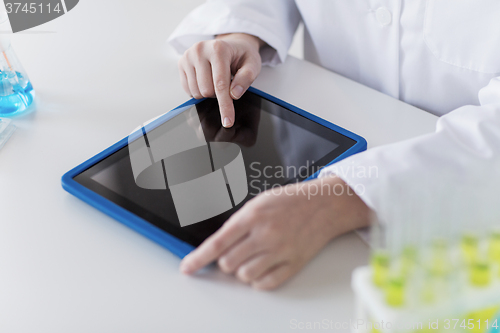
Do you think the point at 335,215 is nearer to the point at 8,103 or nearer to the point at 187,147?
the point at 187,147

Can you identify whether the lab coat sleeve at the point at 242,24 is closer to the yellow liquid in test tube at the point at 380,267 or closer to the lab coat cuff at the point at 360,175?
the lab coat cuff at the point at 360,175

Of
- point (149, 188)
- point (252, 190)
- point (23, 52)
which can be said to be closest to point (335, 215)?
point (252, 190)

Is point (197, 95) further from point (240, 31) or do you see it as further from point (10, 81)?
point (10, 81)

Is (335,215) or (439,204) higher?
(439,204)

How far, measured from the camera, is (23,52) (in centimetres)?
92

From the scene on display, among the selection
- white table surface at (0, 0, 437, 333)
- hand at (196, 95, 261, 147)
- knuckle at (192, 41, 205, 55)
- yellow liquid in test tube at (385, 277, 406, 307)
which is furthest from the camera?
knuckle at (192, 41, 205, 55)

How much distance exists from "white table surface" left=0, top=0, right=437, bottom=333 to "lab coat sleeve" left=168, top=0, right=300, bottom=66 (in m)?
0.04

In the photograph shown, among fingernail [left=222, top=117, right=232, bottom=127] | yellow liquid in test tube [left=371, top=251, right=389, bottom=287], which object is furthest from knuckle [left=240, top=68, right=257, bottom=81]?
yellow liquid in test tube [left=371, top=251, right=389, bottom=287]

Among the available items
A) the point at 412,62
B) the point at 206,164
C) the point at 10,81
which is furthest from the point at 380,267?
the point at 10,81

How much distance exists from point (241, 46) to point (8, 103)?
0.41 meters

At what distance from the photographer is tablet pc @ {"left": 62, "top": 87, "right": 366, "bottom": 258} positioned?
51 cm

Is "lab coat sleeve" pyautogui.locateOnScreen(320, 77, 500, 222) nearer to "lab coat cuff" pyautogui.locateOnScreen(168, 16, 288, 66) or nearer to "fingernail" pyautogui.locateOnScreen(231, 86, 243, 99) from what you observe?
"fingernail" pyautogui.locateOnScreen(231, 86, 243, 99)

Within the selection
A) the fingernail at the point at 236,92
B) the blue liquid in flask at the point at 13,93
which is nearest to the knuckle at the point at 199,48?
the fingernail at the point at 236,92

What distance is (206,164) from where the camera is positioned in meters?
0.59
